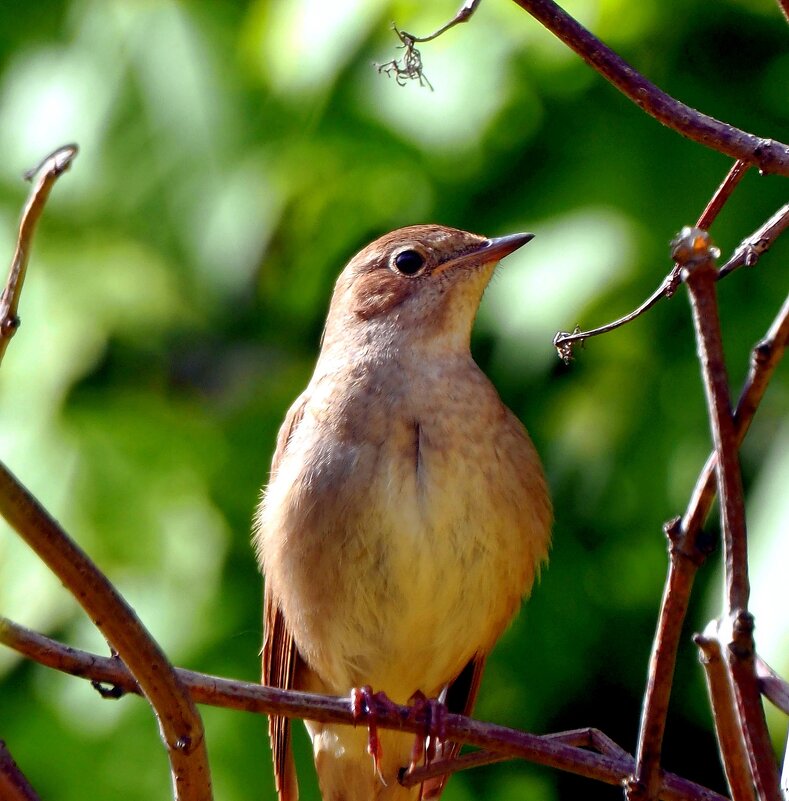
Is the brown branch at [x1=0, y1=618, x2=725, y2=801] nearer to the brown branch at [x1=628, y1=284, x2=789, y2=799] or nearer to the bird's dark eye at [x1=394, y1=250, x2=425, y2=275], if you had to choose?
the brown branch at [x1=628, y1=284, x2=789, y2=799]

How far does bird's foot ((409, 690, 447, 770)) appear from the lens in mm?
1931

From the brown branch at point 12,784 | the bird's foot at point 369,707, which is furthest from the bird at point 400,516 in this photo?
the brown branch at point 12,784

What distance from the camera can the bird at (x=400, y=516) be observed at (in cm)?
303

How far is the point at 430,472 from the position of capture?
9.95 ft

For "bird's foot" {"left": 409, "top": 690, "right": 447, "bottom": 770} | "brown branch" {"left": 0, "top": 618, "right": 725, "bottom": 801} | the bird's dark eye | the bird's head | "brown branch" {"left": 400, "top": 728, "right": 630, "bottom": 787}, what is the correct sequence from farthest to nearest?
→ the bird's dark eye < the bird's head < "bird's foot" {"left": 409, "top": 690, "right": 447, "bottom": 770} < "brown branch" {"left": 400, "top": 728, "right": 630, "bottom": 787} < "brown branch" {"left": 0, "top": 618, "right": 725, "bottom": 801}

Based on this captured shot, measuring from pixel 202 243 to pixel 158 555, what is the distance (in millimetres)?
856

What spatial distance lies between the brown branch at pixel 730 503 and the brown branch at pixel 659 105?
32 centimetres

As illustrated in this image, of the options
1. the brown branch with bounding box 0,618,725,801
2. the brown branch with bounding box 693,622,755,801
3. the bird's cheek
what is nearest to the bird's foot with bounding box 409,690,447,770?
the brown branch with bounding box 0,618,725,801

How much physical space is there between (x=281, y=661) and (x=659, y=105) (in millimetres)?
2174

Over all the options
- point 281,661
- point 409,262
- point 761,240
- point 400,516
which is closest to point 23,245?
point 761,240

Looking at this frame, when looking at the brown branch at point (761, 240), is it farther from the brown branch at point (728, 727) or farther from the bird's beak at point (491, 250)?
the bird's beak at point (491, 250)

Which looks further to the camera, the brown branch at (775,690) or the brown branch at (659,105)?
the brown branch at (659,105)

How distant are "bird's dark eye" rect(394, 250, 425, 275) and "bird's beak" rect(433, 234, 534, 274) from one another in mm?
92

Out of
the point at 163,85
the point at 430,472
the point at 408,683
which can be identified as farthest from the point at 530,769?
the point at 163,85
